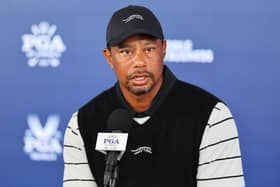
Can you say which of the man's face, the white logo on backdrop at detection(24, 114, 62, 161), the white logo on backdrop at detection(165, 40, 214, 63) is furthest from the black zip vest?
the white logo on backdrop at detection(24, 114, 62, 161)

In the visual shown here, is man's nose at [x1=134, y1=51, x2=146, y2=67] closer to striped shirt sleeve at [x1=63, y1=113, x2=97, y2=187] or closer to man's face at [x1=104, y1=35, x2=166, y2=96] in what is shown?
man's face at [x1=104, y1=35, x2=166, y2=96]

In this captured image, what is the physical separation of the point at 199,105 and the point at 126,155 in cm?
21

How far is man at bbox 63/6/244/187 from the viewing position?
4.21 ft

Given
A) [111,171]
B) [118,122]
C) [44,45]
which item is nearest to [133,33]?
[118,122]

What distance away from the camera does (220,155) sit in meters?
1.30

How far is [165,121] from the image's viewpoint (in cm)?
139

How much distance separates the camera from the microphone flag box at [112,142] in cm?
115

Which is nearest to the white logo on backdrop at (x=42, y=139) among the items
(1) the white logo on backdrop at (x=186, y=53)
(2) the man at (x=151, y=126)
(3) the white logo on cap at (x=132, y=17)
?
(1) the white logo on backdrop at (x=186, y=53)

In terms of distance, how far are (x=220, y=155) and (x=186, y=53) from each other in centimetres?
77

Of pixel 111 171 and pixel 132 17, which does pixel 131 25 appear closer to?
pixel 132 17

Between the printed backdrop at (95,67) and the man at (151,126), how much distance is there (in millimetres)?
606

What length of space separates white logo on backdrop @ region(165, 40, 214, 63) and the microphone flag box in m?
0.85

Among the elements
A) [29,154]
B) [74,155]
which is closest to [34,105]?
[29,154]

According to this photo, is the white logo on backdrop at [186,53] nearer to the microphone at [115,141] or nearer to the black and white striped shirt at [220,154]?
the black and white striped shirt at [220,154]
